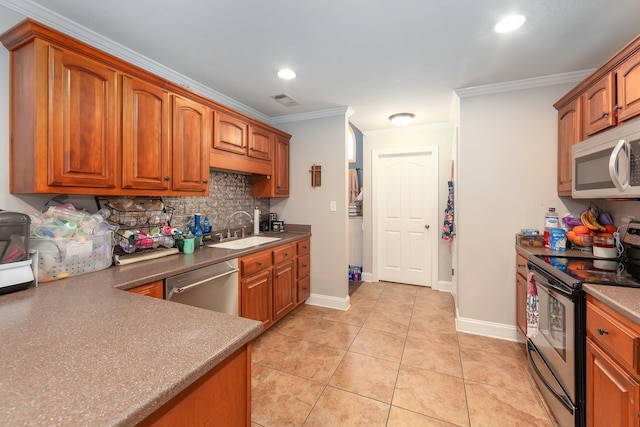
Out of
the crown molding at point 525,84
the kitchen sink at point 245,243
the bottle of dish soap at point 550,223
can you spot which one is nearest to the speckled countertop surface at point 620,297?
the bottle of dish soap at point 550,223

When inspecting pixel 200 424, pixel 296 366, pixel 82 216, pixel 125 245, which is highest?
pixel 82 216

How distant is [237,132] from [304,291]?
6.20ft

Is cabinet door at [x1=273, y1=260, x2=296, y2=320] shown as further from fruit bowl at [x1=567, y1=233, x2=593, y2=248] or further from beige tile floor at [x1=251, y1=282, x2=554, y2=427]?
fruit bowl at [x1=567, y1=233, x2=593, y2=248]

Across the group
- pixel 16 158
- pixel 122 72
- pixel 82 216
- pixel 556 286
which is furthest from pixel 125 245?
pixel 556 286

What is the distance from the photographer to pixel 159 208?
226cm

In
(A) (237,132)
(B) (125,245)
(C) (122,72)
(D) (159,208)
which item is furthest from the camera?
(A) (237,132)

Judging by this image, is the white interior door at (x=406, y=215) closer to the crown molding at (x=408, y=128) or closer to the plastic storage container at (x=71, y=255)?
the crown molding at (x=408, y=128)

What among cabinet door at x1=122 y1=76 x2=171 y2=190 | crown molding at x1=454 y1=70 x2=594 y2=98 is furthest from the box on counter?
cabinet door at x1=122 y1=76 x2=171 y2=190

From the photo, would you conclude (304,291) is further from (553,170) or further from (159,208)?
(553,170)

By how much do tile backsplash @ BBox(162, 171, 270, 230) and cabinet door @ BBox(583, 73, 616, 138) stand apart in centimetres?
310

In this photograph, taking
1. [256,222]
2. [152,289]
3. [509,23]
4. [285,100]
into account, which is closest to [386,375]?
[152,289]

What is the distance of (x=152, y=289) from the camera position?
1.57 metres

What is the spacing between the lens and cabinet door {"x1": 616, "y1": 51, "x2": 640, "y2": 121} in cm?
154

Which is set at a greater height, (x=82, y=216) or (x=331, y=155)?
(x=331, y=155)
